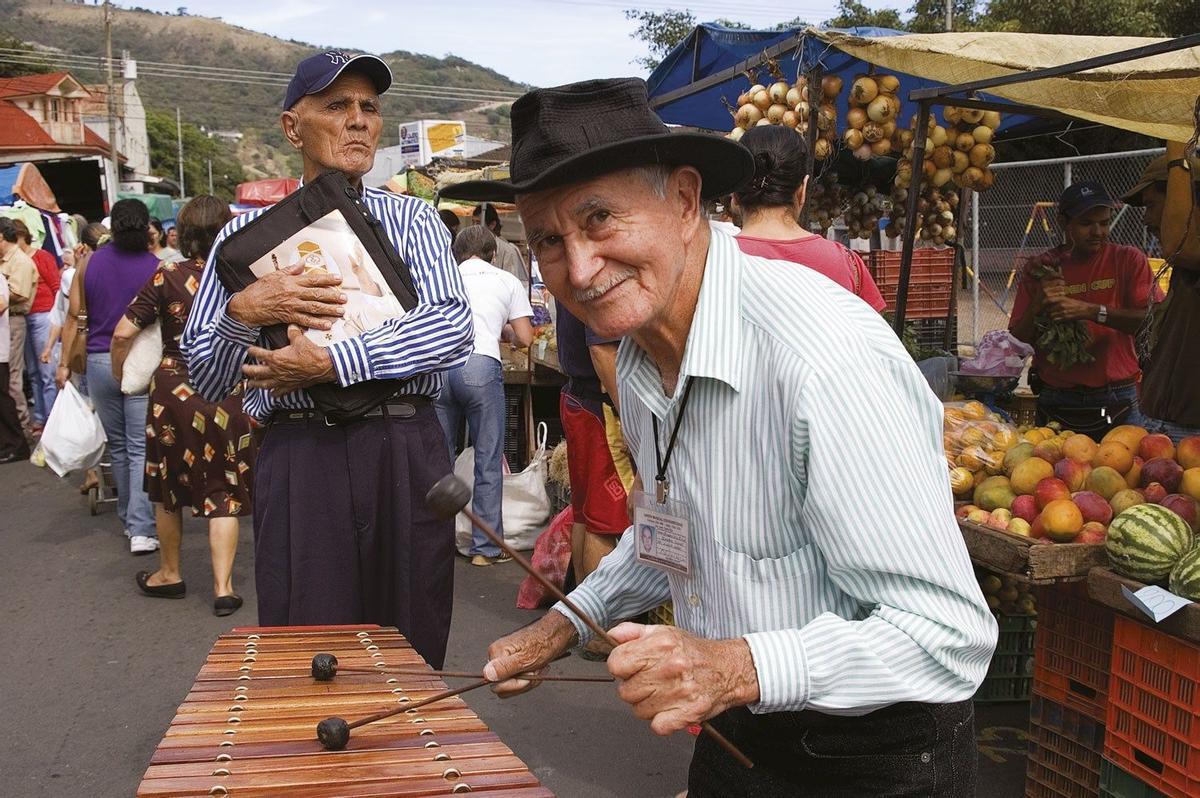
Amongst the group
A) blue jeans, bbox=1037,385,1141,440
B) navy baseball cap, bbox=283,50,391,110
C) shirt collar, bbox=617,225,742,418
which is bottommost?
blue jeans, bbox=1037,385,1141,440

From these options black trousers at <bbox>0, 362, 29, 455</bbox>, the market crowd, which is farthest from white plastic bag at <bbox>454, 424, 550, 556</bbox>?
black trousers at <bbox>0, 362, 29, 455</bbox>

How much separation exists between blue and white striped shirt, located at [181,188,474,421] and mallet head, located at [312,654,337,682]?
1.06m

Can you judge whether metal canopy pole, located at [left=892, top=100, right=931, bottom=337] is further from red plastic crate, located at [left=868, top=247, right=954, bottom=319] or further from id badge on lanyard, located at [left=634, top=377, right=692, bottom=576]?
id badge on lanyard, located at [left=634, top=377, right=692, bottom=576]

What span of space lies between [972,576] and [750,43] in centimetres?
585

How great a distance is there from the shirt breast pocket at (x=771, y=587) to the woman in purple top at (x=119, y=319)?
651 cm

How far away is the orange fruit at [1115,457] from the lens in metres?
4.22

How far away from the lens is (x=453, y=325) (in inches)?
133

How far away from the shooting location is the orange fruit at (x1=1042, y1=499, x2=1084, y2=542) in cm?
377

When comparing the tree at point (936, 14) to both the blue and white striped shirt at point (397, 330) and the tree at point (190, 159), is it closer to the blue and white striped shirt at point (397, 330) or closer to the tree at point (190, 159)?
the blue and white striped shirt at point (397, 330)

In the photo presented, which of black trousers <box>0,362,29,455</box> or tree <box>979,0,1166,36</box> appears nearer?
black trousers <box>0,362,29,455</box>

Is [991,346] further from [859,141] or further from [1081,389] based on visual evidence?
[859,141]

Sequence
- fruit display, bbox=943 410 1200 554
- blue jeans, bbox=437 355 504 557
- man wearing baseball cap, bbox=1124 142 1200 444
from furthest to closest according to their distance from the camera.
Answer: blue jeans, bbox=437 355 504 557 → man wearing baseball cap, bbox=1124 142 1200 444 → fruit display, bbox=943 410 1200 554

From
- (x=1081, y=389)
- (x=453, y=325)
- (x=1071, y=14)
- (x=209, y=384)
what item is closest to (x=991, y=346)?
(x=1081, y=389)

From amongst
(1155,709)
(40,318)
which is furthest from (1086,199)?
(40,318)
